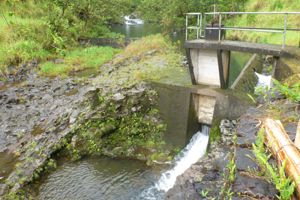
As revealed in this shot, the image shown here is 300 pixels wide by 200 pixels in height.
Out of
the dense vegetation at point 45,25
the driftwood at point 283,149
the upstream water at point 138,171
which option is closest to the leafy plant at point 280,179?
the driftwood at point 283,149

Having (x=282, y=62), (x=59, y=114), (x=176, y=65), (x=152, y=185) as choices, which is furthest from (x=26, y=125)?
(x=282, y=62)

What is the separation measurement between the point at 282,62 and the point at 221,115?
239 cm

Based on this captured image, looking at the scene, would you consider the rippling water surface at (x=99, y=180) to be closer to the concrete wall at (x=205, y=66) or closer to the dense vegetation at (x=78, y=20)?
the concrete wall at (x=205, y=66)

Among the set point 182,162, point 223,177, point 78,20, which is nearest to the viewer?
point 223,177

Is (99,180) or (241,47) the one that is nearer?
(99,180)

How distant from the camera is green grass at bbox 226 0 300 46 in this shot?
1968cm

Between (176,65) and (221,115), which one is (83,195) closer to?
(221,115)

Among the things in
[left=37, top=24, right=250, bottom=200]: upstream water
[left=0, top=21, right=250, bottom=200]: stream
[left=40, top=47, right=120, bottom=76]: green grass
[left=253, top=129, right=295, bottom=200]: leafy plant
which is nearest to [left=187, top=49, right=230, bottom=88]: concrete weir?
[left=0, top=21, right=250, bottom=200]: stream

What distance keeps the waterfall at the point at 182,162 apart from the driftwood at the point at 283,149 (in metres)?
4.31

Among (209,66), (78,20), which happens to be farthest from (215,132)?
(78,20)

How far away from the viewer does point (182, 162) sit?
9.76 meters

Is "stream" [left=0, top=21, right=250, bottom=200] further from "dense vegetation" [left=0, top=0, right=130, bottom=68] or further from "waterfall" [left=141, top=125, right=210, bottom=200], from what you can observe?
"dense vegetation" [left=0, top=0, right=130, bottom=68]

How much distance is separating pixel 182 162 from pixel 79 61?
12.2 m

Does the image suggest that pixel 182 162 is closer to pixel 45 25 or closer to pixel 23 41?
pixel 23 41
